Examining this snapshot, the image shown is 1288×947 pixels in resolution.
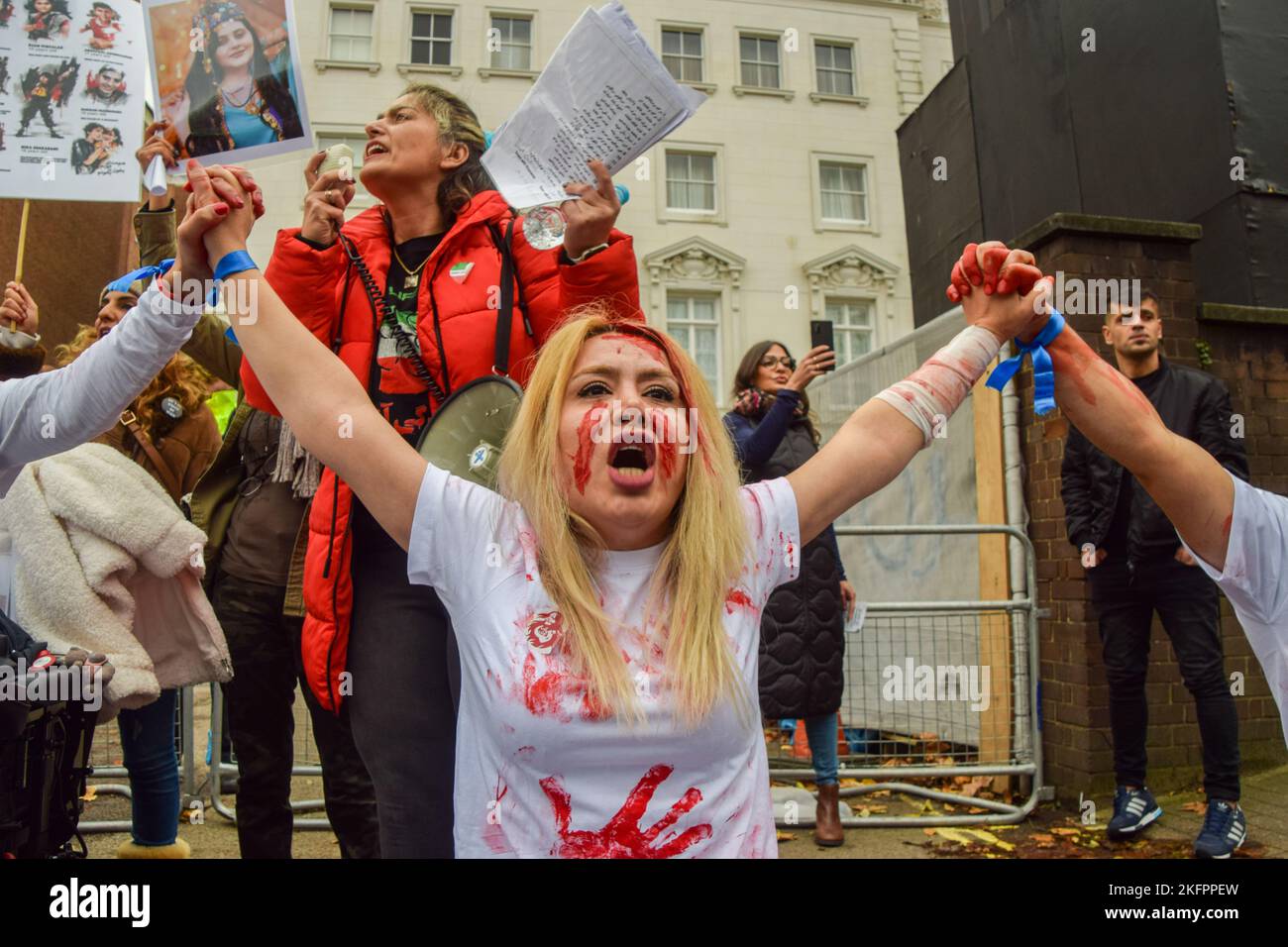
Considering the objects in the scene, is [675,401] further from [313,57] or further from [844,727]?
[313,57]

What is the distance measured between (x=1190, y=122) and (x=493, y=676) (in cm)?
682

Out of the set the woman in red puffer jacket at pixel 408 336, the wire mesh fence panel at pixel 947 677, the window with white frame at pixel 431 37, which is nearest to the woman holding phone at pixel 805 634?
the wire mesh fence panel at pixel 947 677

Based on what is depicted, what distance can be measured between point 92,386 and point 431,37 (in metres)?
21.2

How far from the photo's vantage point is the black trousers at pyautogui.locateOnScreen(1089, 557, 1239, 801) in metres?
3.75

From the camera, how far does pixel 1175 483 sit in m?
1.70

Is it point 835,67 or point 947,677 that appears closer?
point 947,677

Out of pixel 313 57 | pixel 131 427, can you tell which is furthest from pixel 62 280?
pixel 131 427

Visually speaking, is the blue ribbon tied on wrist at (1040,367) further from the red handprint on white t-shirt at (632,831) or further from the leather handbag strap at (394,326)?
the leather handbag strap at (394,326)

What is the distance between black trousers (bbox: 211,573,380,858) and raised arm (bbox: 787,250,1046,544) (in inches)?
61.0

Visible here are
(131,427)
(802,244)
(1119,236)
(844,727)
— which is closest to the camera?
(131,427)

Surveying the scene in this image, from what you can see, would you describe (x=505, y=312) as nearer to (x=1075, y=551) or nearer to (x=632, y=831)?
(x=632, y=831)

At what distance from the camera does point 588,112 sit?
75.8 inches

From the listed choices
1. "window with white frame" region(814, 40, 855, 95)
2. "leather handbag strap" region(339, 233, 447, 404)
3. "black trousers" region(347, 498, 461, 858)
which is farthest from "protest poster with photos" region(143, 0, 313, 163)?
"window with white frame" region(814, 40, 855, 95)

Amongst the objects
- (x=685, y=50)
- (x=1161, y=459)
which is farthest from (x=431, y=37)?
(x=1161, y=459)
